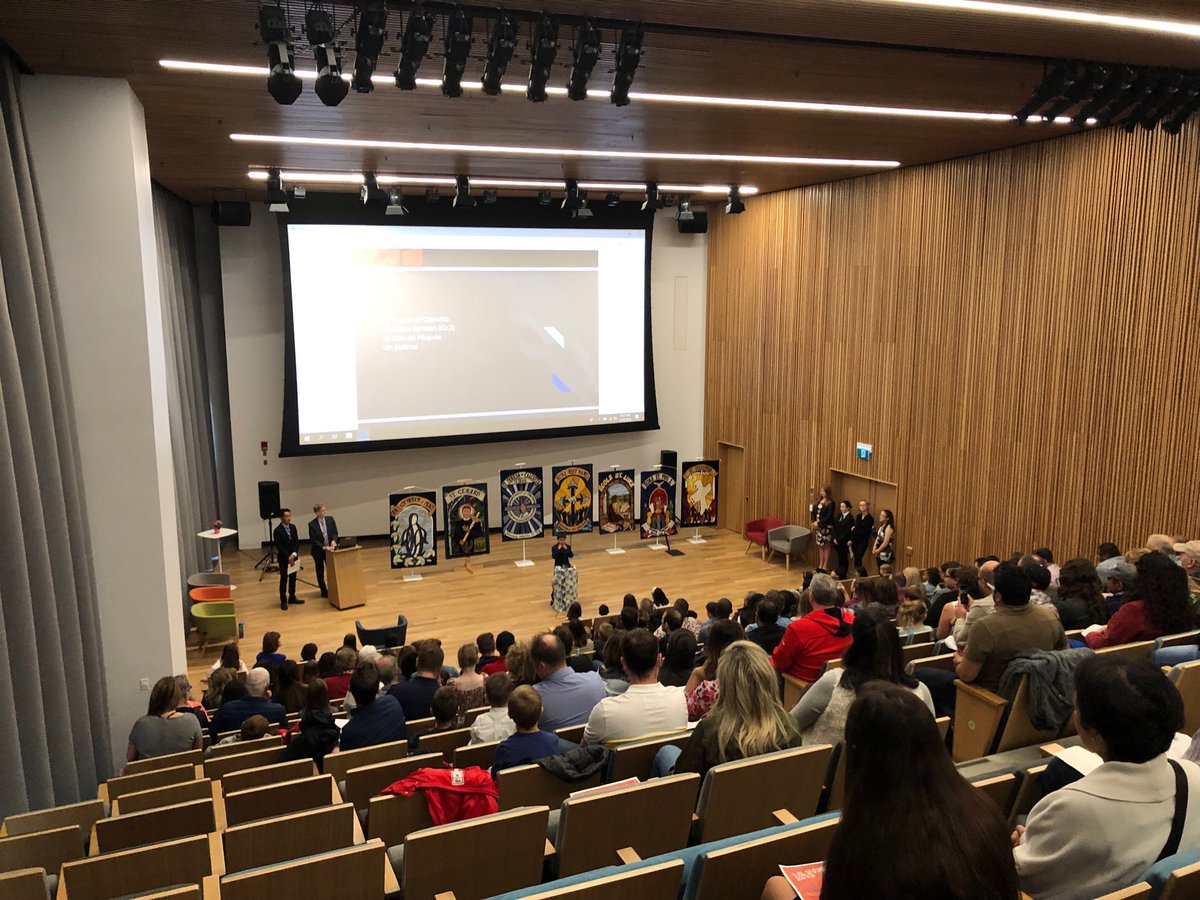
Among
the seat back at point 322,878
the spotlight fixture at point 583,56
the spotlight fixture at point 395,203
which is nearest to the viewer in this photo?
the seat back at point 322,878

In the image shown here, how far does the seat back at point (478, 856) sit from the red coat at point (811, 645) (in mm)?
2245

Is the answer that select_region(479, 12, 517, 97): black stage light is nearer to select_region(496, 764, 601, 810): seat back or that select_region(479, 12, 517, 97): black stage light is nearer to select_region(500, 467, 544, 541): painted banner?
select_region(496, 764, 601, 810): seat back

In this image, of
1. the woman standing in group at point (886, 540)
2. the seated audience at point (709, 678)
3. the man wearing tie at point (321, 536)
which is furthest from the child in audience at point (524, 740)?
the woman standing in group at point (886, 540)

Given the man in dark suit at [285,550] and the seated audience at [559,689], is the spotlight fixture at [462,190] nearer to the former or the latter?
the man in dark suit at [285,550]

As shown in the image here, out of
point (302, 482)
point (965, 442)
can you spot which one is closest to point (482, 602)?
point (302, 482)

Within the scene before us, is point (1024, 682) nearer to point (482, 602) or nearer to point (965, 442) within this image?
point (965, 442)

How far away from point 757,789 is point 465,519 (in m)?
9.42

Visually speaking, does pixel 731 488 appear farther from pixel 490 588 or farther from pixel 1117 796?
pixel 1117 796

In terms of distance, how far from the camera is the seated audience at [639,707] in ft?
12.6

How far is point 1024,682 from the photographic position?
3904 millimetres

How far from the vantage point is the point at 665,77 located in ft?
21.0

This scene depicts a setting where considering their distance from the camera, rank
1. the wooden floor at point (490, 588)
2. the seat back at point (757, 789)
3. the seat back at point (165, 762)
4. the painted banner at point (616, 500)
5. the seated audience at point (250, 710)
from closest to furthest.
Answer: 1. the seat back at point (757, 789)
2. the seat back at point (165, 762)
3. the seated audience at point (250, 710)
4. the wooden floor at point (490, 588)
5. the painted banner at point (616, 500)

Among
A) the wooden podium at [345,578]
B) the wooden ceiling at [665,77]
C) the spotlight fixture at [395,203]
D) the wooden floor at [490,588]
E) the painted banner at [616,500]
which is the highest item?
the wooden ceiling at [665,77]

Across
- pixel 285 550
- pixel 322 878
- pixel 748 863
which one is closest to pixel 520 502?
pixel 285 550
